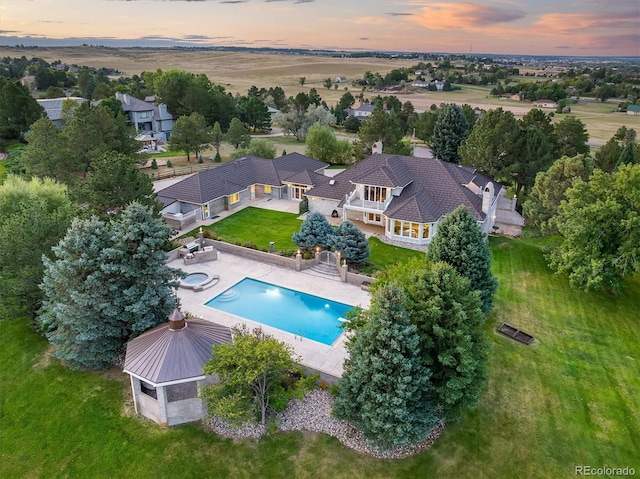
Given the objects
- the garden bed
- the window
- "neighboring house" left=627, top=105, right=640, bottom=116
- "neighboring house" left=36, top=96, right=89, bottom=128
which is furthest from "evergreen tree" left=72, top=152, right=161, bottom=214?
"neighboring house" left=627, top=105, right=640, bottom=116

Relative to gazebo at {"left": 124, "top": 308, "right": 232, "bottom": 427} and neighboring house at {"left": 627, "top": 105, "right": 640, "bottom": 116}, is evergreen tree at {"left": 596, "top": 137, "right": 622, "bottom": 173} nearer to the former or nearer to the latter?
gazebo at {"left": 124, "top": 308, "right": 232, "bottom": 427}

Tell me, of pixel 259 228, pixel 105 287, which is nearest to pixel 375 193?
pixel 259 228

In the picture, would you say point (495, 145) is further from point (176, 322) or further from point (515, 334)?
point (176, 322)

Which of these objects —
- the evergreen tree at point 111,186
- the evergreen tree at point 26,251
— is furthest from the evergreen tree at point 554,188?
the evergreen tree at point 26,251

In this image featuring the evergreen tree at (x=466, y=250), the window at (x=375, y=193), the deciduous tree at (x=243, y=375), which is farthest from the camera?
the window at (x=375, y=193)

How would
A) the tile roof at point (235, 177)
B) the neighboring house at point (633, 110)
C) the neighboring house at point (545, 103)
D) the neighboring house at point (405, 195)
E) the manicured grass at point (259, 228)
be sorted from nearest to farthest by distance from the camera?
the neighboring house at point (405, 195), the manicured grass at point (259, 228), the tile roof at point (235, 177), the neighboring house at point (633, 110), the neighboring house at point (545, 103)

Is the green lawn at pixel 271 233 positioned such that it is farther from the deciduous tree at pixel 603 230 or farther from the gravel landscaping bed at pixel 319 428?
the gravel landscaping bed at pixel 319 428

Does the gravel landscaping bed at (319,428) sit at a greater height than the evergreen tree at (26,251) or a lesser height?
lesser
